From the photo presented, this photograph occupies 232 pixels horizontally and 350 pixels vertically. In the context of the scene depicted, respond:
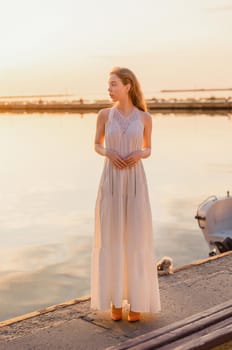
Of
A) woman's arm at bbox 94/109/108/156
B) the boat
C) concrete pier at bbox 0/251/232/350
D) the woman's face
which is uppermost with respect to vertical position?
the woman's face

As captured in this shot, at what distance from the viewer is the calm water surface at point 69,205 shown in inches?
364

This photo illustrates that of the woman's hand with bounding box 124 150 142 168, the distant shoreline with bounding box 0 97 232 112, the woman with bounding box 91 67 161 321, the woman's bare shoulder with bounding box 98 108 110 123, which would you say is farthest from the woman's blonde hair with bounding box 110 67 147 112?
the distant shoreline with bounding box 0 97 232 112

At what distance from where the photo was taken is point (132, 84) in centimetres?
449

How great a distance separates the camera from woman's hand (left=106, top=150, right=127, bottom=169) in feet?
14.5

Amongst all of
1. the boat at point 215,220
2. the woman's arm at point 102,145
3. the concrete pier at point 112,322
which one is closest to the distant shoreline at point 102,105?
the boat at point 215,220

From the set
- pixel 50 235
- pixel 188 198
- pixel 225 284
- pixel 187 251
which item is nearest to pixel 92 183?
pixel 188 198

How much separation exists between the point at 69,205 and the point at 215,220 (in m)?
8.16

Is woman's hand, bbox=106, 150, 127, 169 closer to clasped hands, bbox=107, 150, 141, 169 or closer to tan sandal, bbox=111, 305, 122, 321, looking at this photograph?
clasped hands, bbox=107, 150, 141, 169

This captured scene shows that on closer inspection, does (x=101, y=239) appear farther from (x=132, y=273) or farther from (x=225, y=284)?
(x=225, y=284)

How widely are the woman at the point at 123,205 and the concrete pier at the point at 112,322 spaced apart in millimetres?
181

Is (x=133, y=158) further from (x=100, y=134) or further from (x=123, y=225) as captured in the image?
(x=123, y=225)

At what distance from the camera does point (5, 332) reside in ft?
15.0

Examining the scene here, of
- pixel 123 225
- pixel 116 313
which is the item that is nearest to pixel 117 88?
pixel 123 225

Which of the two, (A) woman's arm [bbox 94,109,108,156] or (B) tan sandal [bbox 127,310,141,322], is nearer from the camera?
(A) woman's arm [bbox 94,109,108,156]
